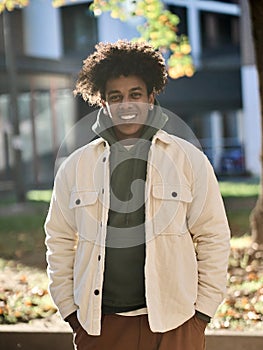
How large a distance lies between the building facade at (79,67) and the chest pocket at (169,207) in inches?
702

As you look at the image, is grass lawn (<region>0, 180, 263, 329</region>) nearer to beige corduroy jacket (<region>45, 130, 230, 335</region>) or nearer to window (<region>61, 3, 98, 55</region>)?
beige corduroy jacket (<region>45, 130, 230, 335</region>)

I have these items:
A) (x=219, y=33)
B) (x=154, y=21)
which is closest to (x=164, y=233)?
(x=154, y=21)

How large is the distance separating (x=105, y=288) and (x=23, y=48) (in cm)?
2143

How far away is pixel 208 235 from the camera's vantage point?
328 centimetres

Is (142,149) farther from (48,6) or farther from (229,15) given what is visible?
(229,15)

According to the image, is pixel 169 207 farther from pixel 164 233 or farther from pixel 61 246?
pixel 61 246

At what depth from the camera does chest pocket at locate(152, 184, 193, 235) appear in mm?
3176

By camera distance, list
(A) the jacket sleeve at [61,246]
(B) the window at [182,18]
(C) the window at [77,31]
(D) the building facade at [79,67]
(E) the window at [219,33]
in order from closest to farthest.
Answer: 1. (A) the jacket sleeve at [61,246]
2. (D) the building facade at [79,67]
3. (C) the window at [77,31]
4. (B) the window at [182,18]
5. (E) the window at [219,33]

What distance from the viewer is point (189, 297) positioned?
3219 millimetres

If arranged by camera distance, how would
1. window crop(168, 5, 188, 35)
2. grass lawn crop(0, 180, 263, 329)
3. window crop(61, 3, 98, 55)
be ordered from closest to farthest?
grass lawn crop(0, 180, 263, 329) → window crop(61, 3, 98, 55) → window crop(168, 5, 188, 35)

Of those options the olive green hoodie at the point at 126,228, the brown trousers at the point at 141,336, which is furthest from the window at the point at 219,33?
the brown trousers at the point at 141,336

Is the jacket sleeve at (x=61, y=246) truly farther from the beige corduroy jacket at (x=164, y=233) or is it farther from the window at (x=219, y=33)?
the window at (x=219, y=33)

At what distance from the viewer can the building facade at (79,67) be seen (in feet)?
76.5

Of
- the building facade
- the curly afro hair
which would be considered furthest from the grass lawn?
the building facade
